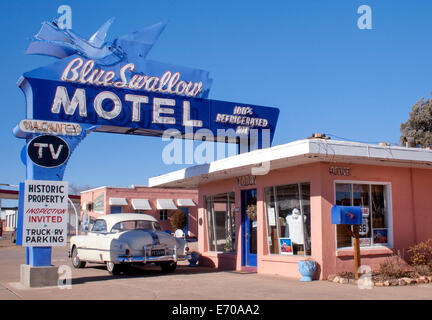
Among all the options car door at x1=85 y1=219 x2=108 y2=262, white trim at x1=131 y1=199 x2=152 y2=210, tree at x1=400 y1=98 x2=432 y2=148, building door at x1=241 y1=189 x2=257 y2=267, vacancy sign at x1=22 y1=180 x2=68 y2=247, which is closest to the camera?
vacancy sign at x1=22 y1=180 x2=68 y2=247

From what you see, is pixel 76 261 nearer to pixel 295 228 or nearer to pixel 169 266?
pixel 169 266

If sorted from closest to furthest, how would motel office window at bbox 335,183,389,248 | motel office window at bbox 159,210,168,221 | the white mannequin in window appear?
motel office window at bbox 335,183,389,248 → the white mannequin in window → motel office window at bbox 159,210,168,221

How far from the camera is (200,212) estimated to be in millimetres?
17969

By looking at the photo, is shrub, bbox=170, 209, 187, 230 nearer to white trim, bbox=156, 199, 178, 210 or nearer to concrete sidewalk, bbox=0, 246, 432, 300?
white trim, bbox=156, 199, 178, 210

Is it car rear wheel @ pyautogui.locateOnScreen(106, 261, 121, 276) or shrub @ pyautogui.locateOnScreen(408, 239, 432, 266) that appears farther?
car rear wheel @ pyautogui.locateOnScreen(106, 261, 121, 276)

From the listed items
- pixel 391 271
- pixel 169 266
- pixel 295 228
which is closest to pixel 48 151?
pixel 169 266

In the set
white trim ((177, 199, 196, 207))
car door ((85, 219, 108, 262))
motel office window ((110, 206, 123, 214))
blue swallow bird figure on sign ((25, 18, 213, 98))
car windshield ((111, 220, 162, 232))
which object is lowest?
car door ((85, 219, 108, 262))

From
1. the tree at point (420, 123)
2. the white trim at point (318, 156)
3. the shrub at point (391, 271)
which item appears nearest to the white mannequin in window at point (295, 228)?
the white trim at point (318, 156)

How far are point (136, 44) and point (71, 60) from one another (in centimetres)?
199

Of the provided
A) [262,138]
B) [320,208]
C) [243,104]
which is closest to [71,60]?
[243,104]

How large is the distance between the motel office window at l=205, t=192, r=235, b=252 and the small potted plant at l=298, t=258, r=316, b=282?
4305mm

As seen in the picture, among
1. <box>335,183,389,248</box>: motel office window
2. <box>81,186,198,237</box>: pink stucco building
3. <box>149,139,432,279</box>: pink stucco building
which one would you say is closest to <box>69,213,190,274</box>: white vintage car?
<box>149,139,432,279</box>: pink stucco building

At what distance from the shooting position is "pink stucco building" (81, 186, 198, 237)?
35594 mm

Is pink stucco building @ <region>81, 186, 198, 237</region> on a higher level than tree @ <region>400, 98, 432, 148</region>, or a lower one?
lower
